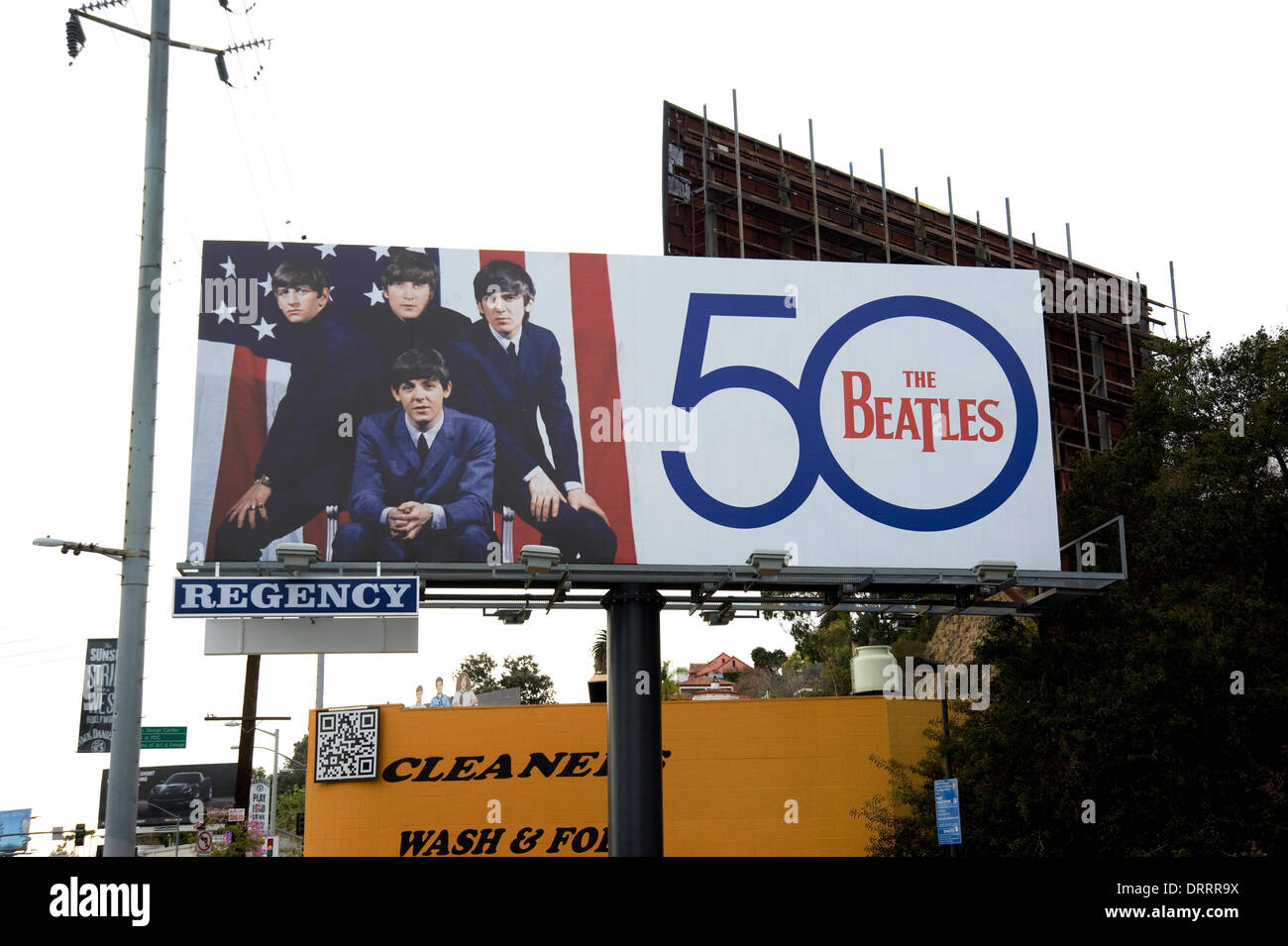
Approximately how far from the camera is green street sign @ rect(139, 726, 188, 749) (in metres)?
29.0

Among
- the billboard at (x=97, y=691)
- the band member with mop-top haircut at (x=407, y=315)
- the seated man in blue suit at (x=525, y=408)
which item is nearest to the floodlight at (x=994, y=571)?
the seated man in blue suit at (x=525, y=408)

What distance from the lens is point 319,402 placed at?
1973cm

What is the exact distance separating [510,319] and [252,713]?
807 inches

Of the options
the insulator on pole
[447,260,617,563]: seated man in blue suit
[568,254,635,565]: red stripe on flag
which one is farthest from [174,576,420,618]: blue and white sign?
the insulator on pole

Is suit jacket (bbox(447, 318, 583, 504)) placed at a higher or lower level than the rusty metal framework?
lower

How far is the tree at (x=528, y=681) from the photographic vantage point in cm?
8775

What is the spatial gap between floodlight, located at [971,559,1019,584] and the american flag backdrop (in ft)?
18.5

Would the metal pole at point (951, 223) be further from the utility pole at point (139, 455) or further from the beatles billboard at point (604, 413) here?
the utility pole at point (139, 455)

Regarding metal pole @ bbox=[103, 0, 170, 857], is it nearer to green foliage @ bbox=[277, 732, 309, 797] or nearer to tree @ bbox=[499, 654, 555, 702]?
tree @ bbox=[499, 654, 555, 702]

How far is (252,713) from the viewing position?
36.2m

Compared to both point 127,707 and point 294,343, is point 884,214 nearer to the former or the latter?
point 294,343
